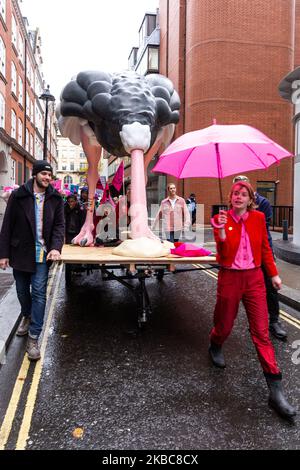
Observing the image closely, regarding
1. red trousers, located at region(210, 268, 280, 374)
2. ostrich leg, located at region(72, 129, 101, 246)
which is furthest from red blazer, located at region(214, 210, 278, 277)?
ostrich leg, located at region(72, 129, 101, 246)

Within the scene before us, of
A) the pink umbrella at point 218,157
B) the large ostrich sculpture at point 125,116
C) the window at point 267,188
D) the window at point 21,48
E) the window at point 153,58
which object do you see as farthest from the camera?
the window at point 153,58

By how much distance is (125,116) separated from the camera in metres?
5.31

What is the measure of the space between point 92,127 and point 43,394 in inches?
168

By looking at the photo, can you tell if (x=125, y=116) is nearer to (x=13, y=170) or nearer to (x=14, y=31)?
(x=13, y=170)

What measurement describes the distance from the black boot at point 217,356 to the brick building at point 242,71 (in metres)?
18.7

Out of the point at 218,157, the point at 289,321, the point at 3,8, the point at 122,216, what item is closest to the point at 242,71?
the point at 3,8

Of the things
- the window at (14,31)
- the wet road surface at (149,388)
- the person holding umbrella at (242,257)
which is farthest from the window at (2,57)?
the person holding umbrella at (242,257)

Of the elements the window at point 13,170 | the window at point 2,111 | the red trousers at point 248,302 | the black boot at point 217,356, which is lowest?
the black boot at point 217,356

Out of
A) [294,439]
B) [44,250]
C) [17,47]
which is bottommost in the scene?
[294,439]

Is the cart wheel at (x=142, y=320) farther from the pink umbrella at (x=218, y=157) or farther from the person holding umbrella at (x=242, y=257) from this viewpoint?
the pink umbrella at (x=218, y=157)

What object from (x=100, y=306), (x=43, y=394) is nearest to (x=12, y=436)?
(x=43, y=394)

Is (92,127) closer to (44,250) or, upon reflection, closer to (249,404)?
(44,250)

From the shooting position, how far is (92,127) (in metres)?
6.24

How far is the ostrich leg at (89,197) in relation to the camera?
6.61 meters
